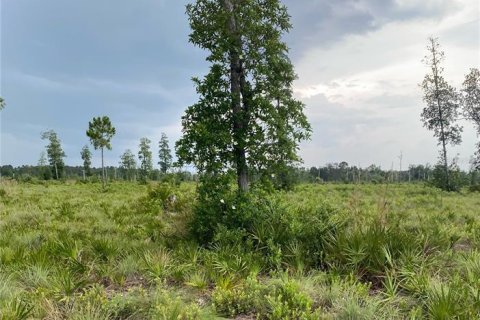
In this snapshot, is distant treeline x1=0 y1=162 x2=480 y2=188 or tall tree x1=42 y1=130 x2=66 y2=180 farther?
tall tree x1=42 y1=130 x2=66 y2=180

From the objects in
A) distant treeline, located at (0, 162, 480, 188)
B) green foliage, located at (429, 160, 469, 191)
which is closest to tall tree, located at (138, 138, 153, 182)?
distant treeline, located at (0, 162, 480, 188)

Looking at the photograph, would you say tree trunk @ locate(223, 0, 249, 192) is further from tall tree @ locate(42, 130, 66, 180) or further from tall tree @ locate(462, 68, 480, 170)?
tall tree @ locate(42, 130, 66, 180)

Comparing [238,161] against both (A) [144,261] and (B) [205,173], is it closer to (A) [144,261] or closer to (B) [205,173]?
(B) [205,173]

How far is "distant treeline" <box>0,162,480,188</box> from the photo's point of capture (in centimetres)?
873

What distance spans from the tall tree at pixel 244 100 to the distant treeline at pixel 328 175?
779mm

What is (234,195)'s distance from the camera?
27.8ft

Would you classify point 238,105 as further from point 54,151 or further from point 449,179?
point 54,151

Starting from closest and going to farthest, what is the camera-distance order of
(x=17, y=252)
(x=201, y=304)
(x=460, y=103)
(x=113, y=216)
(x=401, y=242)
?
(x=201, y=304), (x=401, y=242), (x=17, y=252), (x=113, y=216), (x=460, y=103)

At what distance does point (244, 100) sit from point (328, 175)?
86352mm

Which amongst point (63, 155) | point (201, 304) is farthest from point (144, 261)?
point (63, 155)

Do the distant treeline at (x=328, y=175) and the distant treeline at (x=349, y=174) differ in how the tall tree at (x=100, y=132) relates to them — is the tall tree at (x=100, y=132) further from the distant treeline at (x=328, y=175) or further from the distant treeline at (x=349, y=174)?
the distant treeline at (x=349, y=174)

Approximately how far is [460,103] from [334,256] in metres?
35.5

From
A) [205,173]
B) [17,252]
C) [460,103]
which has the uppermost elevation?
[460,103]

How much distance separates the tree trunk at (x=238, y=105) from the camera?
8693 mm
